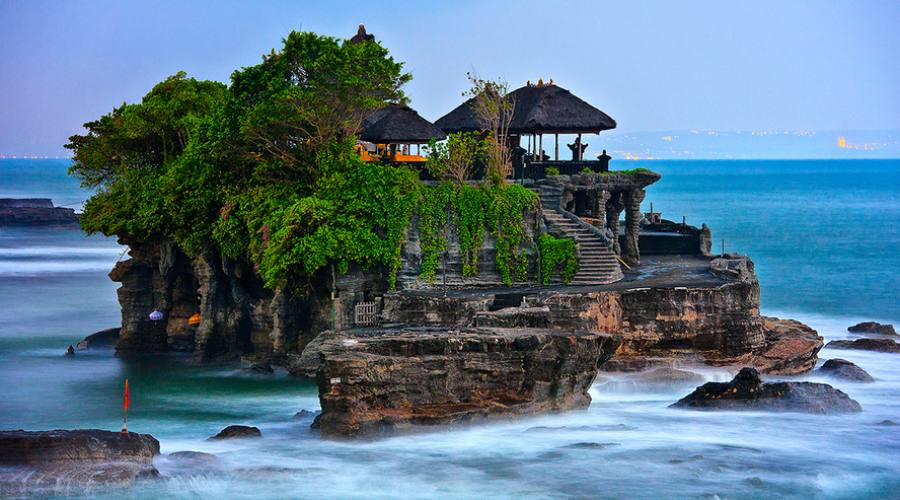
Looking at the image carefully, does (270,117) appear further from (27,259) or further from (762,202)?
(762,202)

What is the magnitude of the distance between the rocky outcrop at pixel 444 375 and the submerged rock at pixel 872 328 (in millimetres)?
23951

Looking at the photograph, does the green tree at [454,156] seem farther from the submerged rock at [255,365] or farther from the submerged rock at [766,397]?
the submerged rock at [766,397]

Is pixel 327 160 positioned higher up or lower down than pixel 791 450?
higher up

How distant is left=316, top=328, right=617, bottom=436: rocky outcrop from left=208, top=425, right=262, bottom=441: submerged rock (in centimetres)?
190

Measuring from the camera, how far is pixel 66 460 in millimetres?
36406

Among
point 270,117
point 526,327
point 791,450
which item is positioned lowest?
point 791,450

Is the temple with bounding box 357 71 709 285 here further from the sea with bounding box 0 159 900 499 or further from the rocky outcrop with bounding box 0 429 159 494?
the rocky outcrop with bounding box 0 429 159 494

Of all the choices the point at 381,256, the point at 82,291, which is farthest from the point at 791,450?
the point at 82,291

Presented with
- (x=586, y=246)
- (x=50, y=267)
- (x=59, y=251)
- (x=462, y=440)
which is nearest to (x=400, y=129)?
(x=586, y=246)

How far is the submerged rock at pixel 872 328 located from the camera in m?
63.9

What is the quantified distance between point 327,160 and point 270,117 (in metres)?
2.46

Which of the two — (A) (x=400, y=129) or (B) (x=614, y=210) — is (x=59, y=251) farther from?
(B) (x=614, y=210)

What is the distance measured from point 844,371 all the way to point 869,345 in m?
8.11

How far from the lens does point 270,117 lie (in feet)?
169
